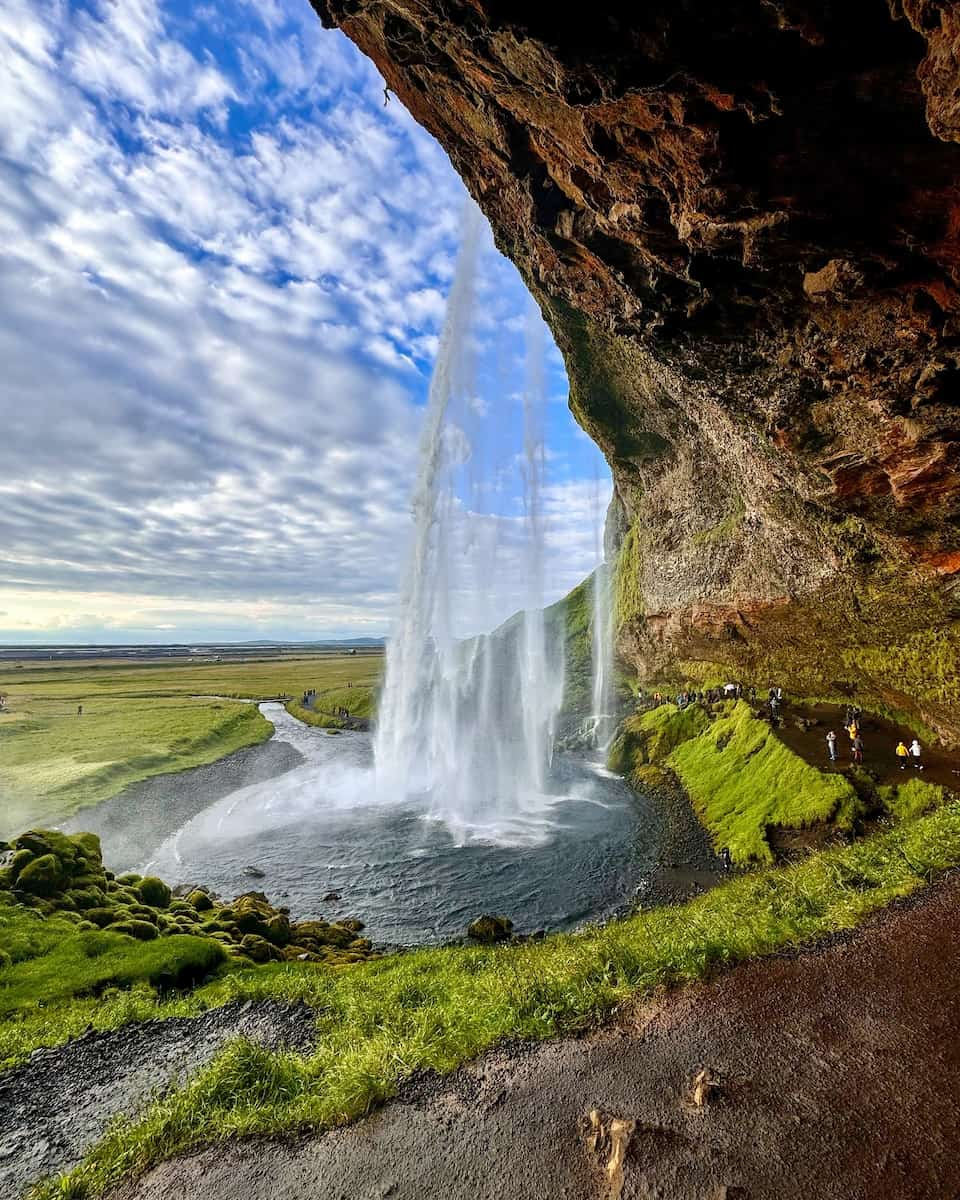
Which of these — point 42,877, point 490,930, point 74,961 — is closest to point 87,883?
point 42,877

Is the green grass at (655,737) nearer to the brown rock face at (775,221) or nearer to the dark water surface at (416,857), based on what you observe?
the dark water surface at (416,857)

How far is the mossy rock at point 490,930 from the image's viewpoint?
20.1m

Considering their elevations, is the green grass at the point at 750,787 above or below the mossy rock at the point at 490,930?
above

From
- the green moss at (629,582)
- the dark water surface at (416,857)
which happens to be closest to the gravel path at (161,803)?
the dark water surface at (416,857)

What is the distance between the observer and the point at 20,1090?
11125 millimetres

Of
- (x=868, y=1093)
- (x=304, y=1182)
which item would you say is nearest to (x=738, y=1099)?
(x=868, y=1093)

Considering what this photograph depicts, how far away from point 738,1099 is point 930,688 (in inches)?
1107

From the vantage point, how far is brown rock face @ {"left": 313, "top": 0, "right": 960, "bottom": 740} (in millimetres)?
9586

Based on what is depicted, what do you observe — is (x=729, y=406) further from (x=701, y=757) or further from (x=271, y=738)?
(x=271, y=738)

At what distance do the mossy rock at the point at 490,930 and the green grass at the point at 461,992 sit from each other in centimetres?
250

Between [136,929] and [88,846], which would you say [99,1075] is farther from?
[88,846]

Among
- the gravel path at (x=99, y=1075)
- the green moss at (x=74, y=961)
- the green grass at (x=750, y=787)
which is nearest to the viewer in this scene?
the gravel path at (x=99, y=1075)

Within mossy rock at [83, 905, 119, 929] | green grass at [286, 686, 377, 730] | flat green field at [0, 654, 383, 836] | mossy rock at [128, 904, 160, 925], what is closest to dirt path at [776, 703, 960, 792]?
mossy rock at [128, 904, 160, 925]

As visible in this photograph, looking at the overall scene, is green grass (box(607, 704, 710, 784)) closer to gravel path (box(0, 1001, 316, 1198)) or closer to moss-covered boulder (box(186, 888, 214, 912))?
moss-covered boulder (box(186, 888, 214, 912))
